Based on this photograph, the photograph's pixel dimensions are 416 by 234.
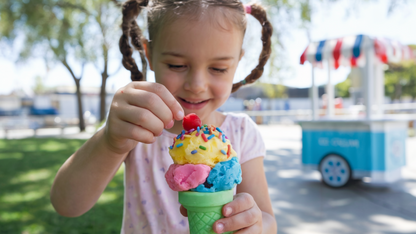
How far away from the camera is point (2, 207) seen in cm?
373

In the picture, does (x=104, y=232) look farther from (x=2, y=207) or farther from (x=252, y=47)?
(x=252, y=47)

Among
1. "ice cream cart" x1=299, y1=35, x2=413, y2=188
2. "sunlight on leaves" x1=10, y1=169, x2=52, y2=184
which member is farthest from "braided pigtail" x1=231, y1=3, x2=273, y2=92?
"sunlight on leaves" x1=10, y1=169, x2=52, y2=184

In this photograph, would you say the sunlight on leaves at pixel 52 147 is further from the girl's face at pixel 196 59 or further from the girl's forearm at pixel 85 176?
the girl's face at pixel 196 59

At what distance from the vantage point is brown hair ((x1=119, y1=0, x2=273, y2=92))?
1356 mm

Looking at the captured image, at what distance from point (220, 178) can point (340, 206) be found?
3.61 m

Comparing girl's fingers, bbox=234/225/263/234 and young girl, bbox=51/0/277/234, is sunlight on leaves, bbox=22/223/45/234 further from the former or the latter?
girl's fingers, bbox=234/225/263/234

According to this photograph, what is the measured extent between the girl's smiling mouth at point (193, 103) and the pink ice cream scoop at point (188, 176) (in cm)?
37

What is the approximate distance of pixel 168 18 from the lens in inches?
53.1

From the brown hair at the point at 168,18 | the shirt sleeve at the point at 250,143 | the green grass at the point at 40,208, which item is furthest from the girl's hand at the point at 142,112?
the green grass at the point at 40,208

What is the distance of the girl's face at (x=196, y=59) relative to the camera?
1.24 m

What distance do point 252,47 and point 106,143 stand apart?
3.78ft

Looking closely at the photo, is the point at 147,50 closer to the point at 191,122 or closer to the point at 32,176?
the point at 191,122

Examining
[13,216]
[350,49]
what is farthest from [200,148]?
[350,49]

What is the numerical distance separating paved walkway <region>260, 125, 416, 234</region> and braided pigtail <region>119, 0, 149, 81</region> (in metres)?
2.51
